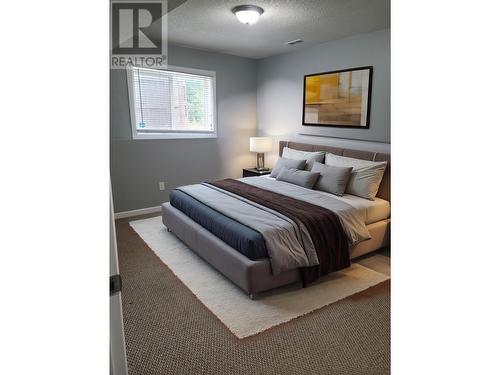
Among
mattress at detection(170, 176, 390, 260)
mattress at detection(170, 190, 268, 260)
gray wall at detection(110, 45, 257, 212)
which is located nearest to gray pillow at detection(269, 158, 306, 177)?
mattress at detection(170, 176, 390, 260)

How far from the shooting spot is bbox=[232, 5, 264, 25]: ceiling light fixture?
2879mm

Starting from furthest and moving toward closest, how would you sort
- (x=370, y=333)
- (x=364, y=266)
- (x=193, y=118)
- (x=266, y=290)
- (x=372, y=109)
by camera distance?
1. (x=193, y=118)
2. (x=372, y=109)
3. (x=364, y=266)
4. (x=266, y=290)
5. (x=370, y=333)

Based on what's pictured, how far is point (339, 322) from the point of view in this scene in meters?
2.22

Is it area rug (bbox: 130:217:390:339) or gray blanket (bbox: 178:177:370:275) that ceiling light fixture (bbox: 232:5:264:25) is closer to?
gray blanket (bbox: 178:177:370:275)

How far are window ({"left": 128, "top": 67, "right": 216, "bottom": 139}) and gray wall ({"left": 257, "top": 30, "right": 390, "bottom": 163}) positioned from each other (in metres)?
0.93

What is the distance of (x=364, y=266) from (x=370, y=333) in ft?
3.53

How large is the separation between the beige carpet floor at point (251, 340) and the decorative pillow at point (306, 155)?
1.84m

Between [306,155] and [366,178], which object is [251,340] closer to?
[366,178]

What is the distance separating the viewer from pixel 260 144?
5.04 metres
